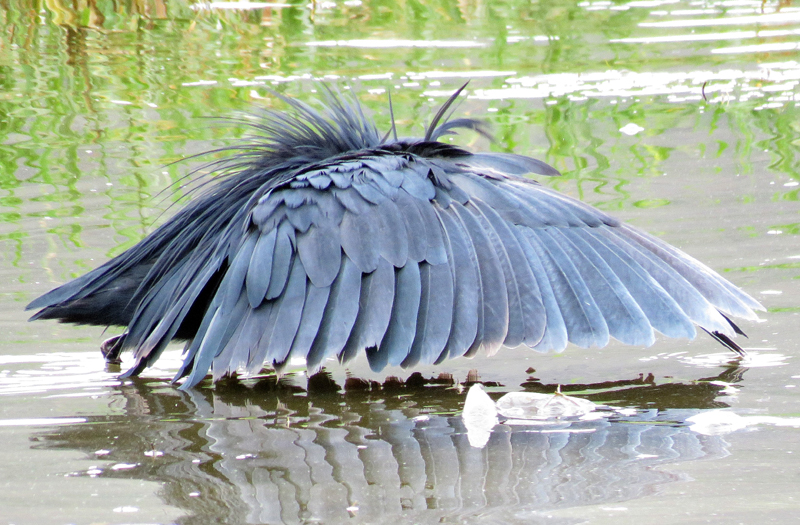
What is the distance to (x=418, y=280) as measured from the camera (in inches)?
123

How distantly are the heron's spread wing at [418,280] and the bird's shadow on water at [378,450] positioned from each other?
171 mm

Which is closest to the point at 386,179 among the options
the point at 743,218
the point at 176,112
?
the point at 743,218

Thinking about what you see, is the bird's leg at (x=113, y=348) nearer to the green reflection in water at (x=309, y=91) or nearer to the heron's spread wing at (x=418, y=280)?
the heron's spread wing at (x=418, y=280)

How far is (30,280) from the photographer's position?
4449mm

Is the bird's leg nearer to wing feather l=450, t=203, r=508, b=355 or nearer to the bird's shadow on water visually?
the bird's shadow on water

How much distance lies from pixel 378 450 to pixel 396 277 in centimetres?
65

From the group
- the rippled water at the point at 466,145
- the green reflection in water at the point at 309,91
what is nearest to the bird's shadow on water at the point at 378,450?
the rippled water at the point at 466,145

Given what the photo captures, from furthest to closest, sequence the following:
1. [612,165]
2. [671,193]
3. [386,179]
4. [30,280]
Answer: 1. [612,165]
2. [671,193]
3. [30,280]
4. [386,179]

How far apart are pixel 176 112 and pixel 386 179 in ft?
14.9

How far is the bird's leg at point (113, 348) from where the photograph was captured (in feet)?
11.7

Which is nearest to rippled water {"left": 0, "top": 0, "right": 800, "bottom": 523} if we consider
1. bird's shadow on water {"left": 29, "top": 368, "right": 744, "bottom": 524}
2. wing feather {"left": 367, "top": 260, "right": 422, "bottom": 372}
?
bird's shadow on water {"left": 29, "top": 368, "right": 744, "bottom": 524}

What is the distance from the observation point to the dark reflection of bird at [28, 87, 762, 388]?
3064mm

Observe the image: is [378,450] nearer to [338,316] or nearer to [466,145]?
[338,316]

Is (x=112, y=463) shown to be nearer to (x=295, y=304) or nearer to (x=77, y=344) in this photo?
(x=295, y=304)
